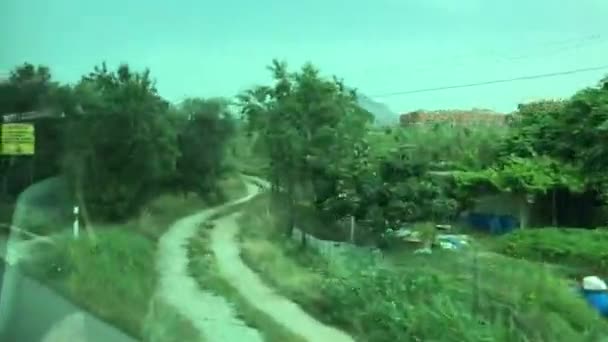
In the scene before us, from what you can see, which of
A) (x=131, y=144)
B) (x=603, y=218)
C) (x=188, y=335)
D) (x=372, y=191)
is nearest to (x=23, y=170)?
(x=131, y=144)

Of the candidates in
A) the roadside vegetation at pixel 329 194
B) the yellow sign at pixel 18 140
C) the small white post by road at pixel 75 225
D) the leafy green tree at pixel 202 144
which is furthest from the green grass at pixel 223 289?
the yellow sign at pixel 18 140

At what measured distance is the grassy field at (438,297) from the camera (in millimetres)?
4156

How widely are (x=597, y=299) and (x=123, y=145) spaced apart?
120 inches

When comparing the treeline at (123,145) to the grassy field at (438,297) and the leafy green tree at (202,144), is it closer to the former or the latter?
the leafy green tree at (202,144)

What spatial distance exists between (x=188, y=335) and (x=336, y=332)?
0.87 metres

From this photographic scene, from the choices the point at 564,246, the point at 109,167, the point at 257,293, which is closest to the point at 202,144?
the point at 109,167

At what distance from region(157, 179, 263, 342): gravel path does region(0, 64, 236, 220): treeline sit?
11.2 inches

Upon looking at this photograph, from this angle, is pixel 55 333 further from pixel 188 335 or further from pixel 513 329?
pixel 513 329

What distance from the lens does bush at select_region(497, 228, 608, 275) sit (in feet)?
14.8

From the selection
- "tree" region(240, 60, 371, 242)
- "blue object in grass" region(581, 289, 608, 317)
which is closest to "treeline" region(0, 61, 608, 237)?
"tree" region(240, 60, 371, 242)

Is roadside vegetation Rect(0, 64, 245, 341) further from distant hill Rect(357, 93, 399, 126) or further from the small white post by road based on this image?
distant hill Rect(357, 93, 399, 126)

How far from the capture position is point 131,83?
5.55 metres

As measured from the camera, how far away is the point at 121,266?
5246 millimetres

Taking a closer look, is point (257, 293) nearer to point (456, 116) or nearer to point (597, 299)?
point (456, 116)
